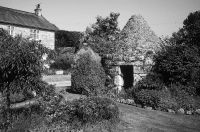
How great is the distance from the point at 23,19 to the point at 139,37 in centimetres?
2056

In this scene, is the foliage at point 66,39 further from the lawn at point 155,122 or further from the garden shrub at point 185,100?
the lawn at point 155,122

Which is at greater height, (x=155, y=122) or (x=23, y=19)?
(x=23, y=19)

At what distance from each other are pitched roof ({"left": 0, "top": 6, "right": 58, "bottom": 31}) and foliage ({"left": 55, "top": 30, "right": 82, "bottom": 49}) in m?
11.6

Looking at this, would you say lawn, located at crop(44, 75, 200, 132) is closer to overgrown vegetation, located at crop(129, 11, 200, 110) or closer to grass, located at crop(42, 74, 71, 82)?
overgrown vegetation, located at crop(129, 11, 200, 110)

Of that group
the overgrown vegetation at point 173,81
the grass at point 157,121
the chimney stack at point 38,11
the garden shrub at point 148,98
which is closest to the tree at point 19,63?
the grass at point 157,121

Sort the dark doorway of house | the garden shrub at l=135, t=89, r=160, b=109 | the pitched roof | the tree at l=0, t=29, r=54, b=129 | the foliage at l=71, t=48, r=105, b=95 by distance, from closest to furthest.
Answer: the tree at l=0, t=29, r=54, b=129
the garden shrub at l=135, t=89, r=160, b=109
the foliage at l=71, t=48, r=105, b=95
the dark doorway of house
the pitched roof

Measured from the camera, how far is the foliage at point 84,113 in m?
6.54

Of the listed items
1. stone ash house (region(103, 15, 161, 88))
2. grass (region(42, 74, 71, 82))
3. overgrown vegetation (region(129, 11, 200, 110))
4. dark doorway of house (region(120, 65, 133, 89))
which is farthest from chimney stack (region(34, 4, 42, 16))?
overgrown vegetation (region(129, 11, 200, 110))

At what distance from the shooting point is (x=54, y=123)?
6484 mm

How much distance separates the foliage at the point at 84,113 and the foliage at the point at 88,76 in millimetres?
4680

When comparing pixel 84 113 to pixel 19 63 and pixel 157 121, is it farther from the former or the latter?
pixel 157 121

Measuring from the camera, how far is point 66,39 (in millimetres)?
45156

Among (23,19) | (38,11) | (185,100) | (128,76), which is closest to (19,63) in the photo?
(185,100)

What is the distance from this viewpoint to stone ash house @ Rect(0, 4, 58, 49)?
25.5m
